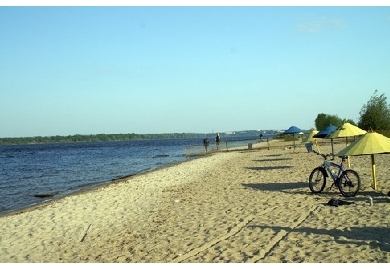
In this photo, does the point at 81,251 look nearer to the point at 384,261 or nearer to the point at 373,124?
the point at 384,261

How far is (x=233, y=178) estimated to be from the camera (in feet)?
54.5

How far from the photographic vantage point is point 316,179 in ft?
38.0

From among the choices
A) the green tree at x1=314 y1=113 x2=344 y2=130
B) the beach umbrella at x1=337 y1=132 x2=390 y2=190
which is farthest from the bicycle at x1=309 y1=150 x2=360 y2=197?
the green tree at x1=314 y1=113 x2=344 y2=130

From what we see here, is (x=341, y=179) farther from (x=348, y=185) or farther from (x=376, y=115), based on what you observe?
(x=376, y=115)

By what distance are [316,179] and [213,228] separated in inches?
184

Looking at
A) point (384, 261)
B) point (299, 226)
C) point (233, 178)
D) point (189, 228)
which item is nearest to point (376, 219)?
point (299, 226)

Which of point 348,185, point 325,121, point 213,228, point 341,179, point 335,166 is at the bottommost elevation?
point 213,228

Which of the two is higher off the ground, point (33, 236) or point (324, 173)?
point (324, 173)

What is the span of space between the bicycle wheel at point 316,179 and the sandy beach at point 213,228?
0.71 feet

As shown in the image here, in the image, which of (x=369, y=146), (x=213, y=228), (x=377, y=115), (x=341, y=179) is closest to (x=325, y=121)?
(x=377, y=115)

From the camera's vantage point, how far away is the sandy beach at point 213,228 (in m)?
6.43

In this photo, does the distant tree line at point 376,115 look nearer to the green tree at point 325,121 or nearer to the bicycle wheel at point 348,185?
the green tree at point 325,121

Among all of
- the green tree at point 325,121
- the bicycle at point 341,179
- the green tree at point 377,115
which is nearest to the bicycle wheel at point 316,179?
the bicycle at point 341,179
